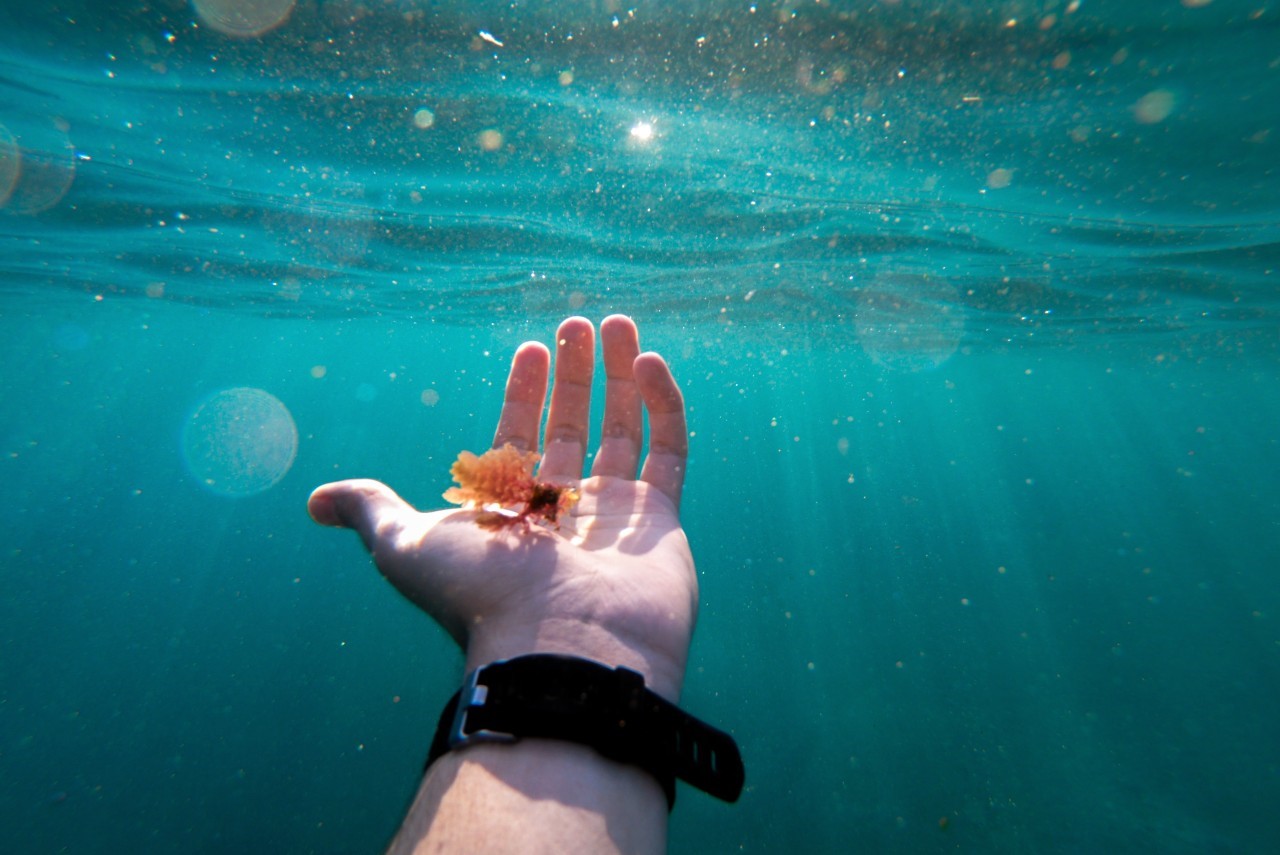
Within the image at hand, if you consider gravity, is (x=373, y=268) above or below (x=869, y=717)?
above

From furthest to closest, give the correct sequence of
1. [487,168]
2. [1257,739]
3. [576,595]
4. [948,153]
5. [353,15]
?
[1257,739], [487,168], [948,153], [353,15], [576,595]

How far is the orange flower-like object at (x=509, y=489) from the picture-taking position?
324 centimetres

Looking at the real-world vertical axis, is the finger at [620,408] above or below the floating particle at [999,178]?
below

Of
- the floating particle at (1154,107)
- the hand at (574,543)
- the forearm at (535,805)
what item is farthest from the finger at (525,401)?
the floating particle at (1154,107)

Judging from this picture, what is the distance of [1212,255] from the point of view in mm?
15766

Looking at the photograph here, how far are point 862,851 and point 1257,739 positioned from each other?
49.2ft

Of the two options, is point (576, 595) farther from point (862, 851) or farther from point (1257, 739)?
point (1257, 739)

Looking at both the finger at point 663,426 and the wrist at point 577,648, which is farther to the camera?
the finger at point 663,426

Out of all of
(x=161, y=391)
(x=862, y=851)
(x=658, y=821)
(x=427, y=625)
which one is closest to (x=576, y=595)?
(x=658, y=821)

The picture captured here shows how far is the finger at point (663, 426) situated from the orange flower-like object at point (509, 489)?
3.47 feet

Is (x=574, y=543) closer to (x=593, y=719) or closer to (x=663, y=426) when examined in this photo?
(x=663, y=426)

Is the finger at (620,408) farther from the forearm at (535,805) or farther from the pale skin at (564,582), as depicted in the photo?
the forearm at (535,805)

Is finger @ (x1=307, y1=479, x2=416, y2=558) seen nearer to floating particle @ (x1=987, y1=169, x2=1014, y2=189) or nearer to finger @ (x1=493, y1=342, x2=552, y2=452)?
finger @ (x1=493, y1=342, x2=552, y2=452)

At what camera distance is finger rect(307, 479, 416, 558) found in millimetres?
3449
